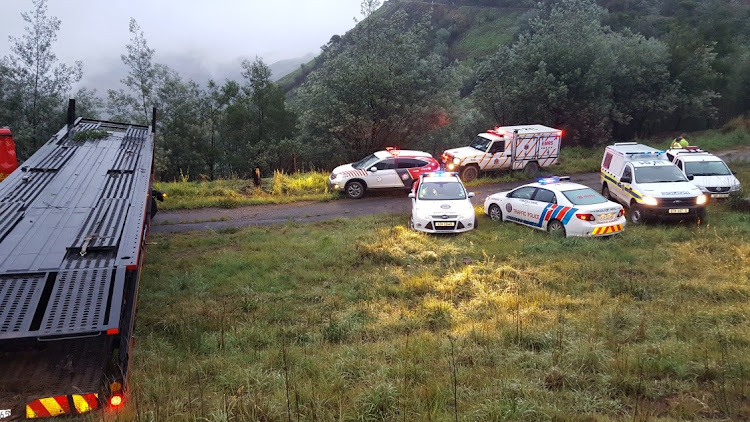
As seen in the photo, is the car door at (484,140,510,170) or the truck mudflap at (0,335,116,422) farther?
the car door at (484,140,510,170)

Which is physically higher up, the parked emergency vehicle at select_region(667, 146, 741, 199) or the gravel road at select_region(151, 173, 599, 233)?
the parked emergency vehicle at select_region(667, 146, 741, 199)

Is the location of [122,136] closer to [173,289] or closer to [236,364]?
[173,289]

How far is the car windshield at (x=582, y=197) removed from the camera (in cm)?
1217

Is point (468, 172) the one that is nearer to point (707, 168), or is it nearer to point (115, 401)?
point (707, 168)

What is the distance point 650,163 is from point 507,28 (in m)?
62.1

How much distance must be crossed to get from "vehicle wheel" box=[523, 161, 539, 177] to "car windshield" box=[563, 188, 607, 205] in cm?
847

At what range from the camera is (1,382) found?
4211mm

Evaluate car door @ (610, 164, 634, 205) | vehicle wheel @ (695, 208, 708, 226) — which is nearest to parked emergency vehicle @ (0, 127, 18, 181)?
car door @ (610, 164, 634, 205)

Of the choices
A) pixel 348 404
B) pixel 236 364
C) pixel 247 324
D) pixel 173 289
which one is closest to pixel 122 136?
pixel 173 289

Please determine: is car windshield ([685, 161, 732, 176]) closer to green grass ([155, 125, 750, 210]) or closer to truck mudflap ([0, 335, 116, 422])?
green grass ([155, 125, 750, 210])

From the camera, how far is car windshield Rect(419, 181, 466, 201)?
45.1 feet

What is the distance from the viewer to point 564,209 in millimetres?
12141

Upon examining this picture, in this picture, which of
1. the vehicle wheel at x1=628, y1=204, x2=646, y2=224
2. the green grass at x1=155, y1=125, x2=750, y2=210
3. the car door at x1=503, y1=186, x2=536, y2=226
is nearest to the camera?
the car door at x1=503, y1=186, x2=536, y2=226

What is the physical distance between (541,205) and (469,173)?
25.8ft
